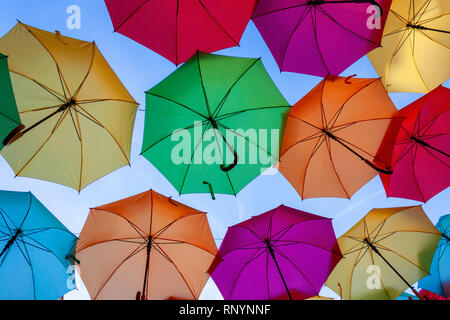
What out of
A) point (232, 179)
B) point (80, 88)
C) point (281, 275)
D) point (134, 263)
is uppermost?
point (80, 88)

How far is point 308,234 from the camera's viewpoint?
6.07m

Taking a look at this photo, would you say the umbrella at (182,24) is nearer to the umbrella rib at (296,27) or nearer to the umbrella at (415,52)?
the umbrella rib at (296,27)

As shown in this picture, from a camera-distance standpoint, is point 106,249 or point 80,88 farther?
point 106,249

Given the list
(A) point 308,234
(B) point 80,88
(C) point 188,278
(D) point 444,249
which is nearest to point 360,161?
(A) point 308,234

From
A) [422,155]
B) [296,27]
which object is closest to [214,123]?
[296,27]

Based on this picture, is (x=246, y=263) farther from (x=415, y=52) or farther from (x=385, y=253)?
(x=415, y=52)

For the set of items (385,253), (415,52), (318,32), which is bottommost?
(385,253)

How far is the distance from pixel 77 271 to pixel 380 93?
6.76 metres

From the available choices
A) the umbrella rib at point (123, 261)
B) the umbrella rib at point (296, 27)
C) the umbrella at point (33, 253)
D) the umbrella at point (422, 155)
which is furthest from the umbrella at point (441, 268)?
the umbrella at point (33, 253)

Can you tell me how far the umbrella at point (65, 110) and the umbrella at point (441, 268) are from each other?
7.60 metres

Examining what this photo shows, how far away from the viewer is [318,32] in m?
5.68

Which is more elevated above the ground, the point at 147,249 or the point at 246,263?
the point at 147,249

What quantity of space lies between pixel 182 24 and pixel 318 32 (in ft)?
8.58

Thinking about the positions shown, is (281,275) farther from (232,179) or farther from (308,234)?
(232,179)
